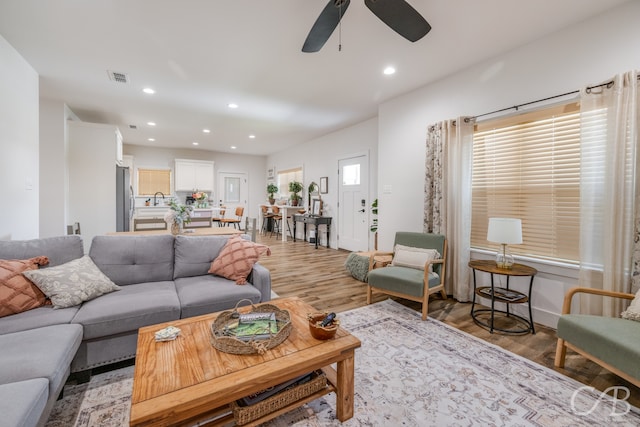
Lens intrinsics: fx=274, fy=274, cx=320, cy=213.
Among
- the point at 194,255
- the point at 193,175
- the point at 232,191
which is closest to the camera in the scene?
the point at 194,255

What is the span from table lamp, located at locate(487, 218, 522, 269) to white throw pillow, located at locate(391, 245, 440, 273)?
675 mm

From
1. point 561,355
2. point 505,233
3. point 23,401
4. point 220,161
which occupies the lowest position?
point 561,355

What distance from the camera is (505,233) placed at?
8.35 feet

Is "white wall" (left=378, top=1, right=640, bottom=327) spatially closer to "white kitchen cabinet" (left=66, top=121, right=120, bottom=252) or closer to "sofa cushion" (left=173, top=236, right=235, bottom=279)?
"sofa cushion" (left=173, top=236, right=235, bottom=279)

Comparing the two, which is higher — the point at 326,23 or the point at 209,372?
the point at 326,23

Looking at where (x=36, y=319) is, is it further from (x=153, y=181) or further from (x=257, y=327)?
(x=153, y=181)

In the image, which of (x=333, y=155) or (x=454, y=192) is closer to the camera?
(x=454, y=192)

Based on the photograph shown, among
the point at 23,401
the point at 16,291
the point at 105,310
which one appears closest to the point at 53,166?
the point at 16,291

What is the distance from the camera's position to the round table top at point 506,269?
246 centimetres

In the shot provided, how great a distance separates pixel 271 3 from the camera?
2.19 m

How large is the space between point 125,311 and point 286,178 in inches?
289

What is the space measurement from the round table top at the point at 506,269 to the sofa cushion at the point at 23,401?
3076 mm

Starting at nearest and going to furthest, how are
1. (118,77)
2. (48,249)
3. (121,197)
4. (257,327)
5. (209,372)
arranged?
(209,372)
(257,327)
(48,249)
(118,77)
(121,197)

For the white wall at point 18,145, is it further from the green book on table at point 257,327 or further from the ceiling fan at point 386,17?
the ceiling fan at point 386,17
